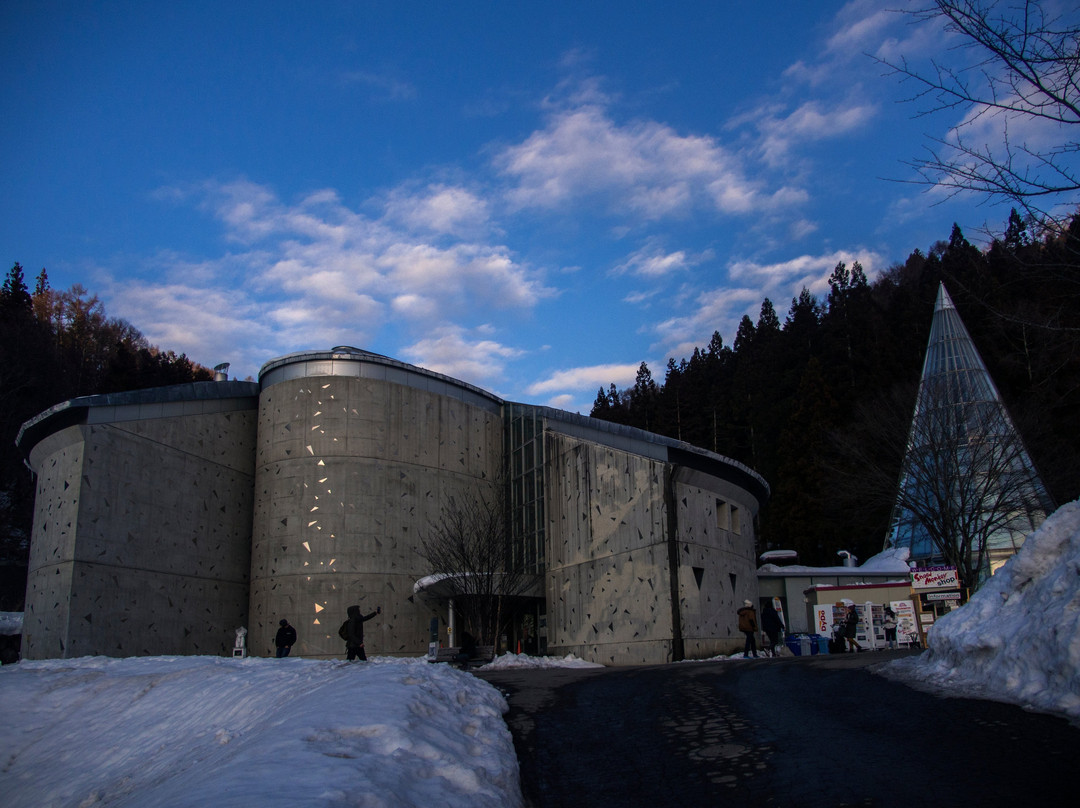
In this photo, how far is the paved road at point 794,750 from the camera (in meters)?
6.10

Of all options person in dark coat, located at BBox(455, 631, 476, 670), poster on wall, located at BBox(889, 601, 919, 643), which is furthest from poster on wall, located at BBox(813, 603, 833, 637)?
person in dark coat, located at BBox(455, 631, 476, 670)

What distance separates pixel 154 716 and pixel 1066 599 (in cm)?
1208

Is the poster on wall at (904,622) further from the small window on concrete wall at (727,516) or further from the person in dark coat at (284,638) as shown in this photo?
the person in dark coat at (284,638)

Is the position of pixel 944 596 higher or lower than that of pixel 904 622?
higher

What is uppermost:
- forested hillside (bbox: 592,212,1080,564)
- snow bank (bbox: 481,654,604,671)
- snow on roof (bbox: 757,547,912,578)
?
forested hillside (bbox: 592,212,1080,564)

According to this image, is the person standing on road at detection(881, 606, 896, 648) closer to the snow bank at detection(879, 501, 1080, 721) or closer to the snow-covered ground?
the snow-covered ground

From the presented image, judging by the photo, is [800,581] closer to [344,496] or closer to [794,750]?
[344,496]

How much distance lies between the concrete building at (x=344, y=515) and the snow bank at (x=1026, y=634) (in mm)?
15889

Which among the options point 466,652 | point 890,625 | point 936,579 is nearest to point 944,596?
point 936,579

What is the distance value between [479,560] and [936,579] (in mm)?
15517

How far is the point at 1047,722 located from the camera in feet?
24.2

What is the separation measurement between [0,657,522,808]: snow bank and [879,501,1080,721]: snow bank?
5.15m

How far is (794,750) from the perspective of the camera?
24.6 ft

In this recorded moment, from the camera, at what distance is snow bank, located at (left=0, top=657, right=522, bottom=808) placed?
19.1 ft
